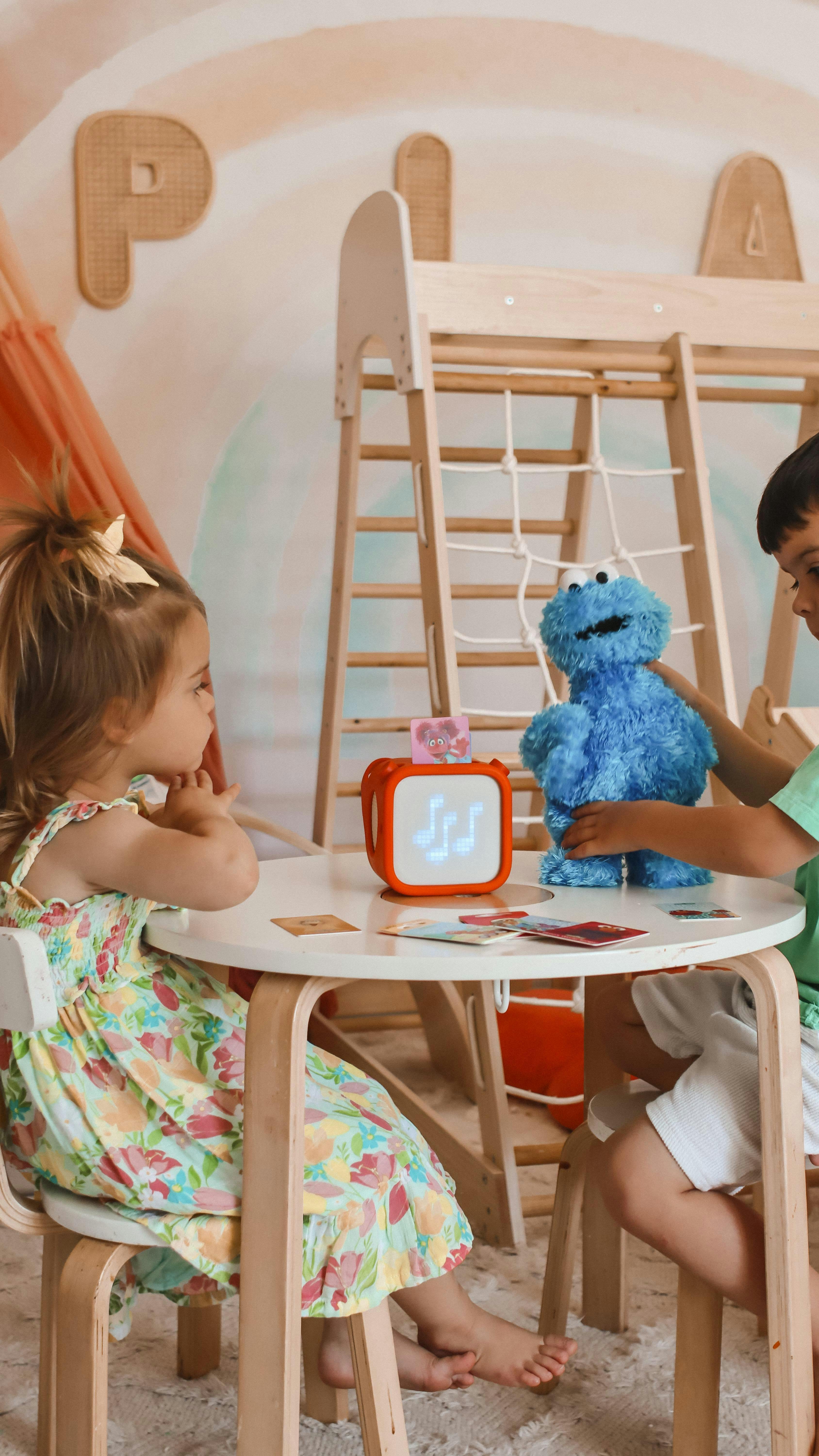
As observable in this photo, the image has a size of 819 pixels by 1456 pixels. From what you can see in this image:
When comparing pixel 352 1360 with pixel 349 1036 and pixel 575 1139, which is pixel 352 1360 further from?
pixel 349 1036

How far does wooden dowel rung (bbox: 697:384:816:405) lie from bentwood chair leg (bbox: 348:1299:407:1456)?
190 cm

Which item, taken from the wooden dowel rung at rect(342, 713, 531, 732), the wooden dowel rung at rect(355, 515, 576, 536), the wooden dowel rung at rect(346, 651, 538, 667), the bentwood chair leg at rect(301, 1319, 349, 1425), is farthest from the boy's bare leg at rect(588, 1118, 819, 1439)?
the wooden dowel rung at rect(355, 515, 576, 536)

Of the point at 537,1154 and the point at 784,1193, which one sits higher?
the point at 784,1193

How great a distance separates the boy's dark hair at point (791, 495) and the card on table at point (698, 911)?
1.42ft

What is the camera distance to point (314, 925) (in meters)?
1.05

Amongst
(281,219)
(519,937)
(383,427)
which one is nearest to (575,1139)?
(519,937)

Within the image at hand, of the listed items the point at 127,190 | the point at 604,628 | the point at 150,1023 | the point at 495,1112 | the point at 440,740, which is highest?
the point at 127,190

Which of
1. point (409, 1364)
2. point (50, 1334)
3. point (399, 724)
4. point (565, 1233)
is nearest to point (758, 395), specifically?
point (399, 724)

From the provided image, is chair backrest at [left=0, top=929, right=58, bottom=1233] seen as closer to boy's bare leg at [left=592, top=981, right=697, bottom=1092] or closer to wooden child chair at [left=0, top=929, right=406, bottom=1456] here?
wooden child chair at [left=0, top=929, right=406, bottom=1456]

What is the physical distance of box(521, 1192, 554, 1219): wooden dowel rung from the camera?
1797 millimetres

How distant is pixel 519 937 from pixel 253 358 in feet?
6.78

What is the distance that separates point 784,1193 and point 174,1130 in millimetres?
525

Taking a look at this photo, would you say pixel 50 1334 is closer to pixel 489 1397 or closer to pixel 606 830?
pixel 489 1397

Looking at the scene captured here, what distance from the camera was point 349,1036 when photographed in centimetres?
265
